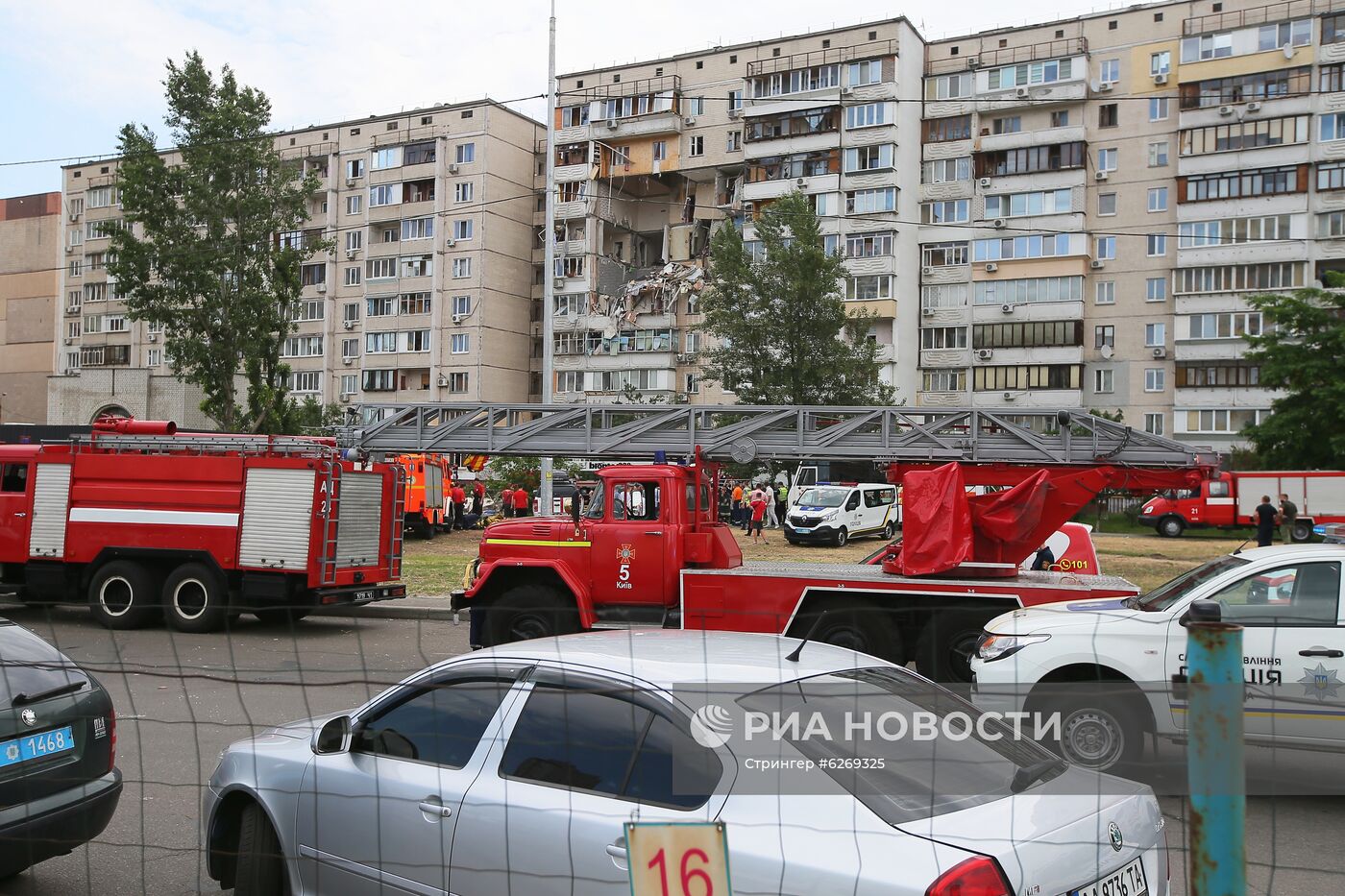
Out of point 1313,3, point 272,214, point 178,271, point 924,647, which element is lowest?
point 924,647

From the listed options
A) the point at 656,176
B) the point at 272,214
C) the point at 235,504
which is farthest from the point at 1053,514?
the point at 656,176

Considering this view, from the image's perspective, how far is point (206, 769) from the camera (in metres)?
7.49

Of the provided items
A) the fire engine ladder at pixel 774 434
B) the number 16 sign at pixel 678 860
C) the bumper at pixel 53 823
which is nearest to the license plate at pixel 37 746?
the bumper at pixel 53 823

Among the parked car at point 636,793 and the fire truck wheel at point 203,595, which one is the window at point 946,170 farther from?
the parked car at point 636,793

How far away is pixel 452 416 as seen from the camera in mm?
16016

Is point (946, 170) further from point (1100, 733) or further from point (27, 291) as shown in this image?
point (27, 291)

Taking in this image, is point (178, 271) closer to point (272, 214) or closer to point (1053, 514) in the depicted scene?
point (272, 214)

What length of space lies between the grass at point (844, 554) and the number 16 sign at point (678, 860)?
14.7 m

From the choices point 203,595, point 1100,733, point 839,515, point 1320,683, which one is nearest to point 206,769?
point 1100,733

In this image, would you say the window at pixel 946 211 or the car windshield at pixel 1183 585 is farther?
the window at pixel 946 211

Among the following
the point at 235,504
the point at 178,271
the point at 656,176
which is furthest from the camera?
the point at 656,176

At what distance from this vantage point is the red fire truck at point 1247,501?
122 feet

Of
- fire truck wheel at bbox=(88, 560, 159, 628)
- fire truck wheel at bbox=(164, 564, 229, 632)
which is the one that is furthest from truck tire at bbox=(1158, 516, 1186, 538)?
fire truck wheel at bbox=(88, 560, 159, 628)

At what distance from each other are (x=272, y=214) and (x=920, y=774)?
3923cm
